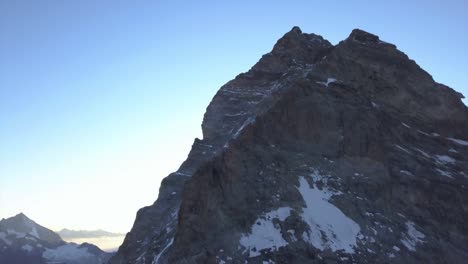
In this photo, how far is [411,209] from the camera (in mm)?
49406

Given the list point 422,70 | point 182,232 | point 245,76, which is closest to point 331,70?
Result: point 422,70

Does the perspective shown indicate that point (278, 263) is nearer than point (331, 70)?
Yes

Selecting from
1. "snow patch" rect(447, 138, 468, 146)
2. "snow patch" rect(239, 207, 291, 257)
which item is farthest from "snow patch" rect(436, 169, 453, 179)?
"snow patch" rect(239, 207, 291, 257)

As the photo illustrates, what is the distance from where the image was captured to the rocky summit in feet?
142

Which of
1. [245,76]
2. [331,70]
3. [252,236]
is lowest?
[252,236]

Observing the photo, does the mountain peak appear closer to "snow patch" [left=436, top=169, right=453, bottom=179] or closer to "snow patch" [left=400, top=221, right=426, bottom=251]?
"snow patch" [left=436, top=169, right=453, bottom=179]

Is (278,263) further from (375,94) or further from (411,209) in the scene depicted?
(375,94)

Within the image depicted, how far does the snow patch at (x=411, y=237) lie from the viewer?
1756 inches

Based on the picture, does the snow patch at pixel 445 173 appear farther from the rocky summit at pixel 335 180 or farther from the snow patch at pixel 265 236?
the snow patch at pixel 265 236

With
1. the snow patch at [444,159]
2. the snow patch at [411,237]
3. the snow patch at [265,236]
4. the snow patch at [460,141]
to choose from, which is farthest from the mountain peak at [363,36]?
the snow patch at [265,236]

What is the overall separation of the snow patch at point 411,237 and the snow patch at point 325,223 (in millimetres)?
4512

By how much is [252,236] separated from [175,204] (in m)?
26.3

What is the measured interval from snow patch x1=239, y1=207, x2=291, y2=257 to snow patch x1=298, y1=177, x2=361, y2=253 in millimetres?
2285

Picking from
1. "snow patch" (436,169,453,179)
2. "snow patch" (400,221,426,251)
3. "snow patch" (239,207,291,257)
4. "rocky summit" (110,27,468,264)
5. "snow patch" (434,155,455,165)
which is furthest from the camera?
"snow patch" (434,155,455,165)
